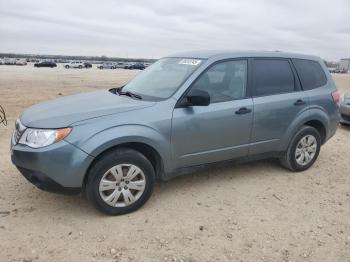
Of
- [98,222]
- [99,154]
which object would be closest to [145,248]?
[98,222]

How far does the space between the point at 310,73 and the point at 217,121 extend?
2.03 metres

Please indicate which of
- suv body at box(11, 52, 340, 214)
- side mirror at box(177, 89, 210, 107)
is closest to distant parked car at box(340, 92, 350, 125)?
suv body at box(11, 52, 340, 214)

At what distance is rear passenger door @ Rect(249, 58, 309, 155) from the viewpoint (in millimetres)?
4812

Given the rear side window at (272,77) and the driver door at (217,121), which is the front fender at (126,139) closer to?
the driver door at (217,121)

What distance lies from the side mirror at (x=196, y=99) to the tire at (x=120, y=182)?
0.79m

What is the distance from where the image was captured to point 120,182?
12.7ft

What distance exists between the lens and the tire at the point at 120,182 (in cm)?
373

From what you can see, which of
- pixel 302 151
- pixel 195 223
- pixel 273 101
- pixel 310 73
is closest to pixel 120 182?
pixel 195 223

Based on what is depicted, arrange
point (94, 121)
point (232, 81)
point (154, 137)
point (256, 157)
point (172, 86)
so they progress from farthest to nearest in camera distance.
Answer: point (256, 157)
point (232, 81)
point (172, 86)
point (154, 137)
point (94, 121)

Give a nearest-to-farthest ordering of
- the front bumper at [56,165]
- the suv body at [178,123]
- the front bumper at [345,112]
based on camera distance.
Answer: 1. the front bumper at [56,165]
2. the suv body at [178,123]
3. the front bumper at [345,112]

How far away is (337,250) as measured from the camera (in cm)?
344

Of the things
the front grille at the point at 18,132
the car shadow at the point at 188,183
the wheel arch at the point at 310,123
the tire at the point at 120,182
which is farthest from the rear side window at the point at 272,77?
the front grille at the point at 18,132

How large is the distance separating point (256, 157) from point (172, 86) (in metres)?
1.59

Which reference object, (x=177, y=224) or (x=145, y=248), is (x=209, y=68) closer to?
(x=177, y=224)
